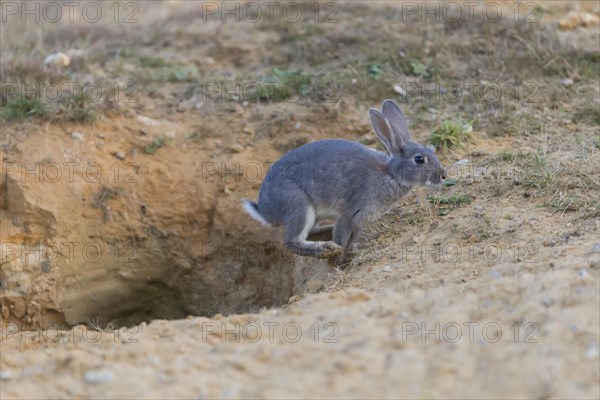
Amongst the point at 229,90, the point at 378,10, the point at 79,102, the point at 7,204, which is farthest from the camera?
the point at 378,10

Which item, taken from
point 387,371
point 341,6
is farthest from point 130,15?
point 387,371

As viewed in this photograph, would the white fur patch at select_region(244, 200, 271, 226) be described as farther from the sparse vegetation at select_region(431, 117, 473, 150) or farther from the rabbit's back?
the sparse vegetation at select_region(431, 117, 473, 150)

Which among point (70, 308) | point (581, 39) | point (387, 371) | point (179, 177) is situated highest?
point (581, 39)

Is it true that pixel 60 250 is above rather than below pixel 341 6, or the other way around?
below

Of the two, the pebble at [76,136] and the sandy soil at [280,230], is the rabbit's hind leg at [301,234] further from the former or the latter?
the pebble at [76,136]

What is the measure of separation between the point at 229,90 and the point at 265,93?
407 millimetres

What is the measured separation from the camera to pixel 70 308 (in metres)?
8.02

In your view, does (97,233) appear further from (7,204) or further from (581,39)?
(581,39)

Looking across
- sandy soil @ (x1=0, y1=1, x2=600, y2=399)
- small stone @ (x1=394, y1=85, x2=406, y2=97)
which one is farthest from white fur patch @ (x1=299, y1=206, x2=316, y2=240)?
small stone @ (x1=394, y1=85, x2=406, y2=97)

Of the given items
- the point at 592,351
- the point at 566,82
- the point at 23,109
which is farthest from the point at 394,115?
the point at 23,109

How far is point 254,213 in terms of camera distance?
281 inches

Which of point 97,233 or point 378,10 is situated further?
point 378,10

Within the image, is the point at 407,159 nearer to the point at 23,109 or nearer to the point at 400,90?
the point at 400,90

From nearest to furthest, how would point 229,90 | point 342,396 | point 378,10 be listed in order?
point 342,396, point 229,90, point 378,10
